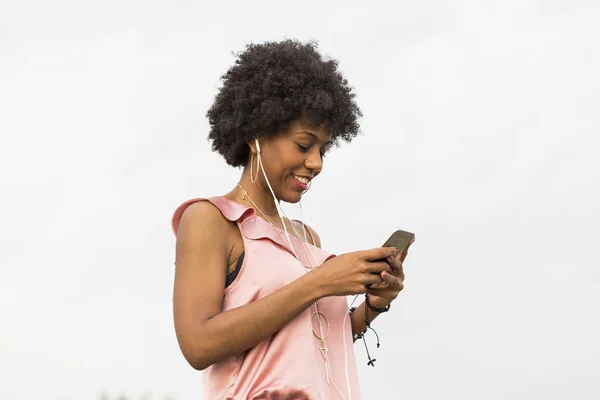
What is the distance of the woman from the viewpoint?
12.0 ft

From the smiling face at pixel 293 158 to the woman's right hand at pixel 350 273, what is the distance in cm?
51

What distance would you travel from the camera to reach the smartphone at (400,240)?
13.0 feet

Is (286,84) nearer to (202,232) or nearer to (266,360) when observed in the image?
(202,232)

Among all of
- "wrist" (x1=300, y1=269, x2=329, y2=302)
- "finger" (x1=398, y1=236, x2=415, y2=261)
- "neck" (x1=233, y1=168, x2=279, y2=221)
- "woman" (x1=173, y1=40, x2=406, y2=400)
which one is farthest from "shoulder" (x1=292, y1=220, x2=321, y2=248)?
"wrist" (x1=300, y1=269, x2=329, y2=302)

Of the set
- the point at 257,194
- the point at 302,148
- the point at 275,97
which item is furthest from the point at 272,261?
the point at 275,97

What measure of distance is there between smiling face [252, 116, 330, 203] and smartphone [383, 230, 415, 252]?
42 centimetres

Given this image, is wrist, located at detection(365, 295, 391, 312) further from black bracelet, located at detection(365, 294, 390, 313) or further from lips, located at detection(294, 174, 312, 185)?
lips, located at detection(294, 174, 312, 185)


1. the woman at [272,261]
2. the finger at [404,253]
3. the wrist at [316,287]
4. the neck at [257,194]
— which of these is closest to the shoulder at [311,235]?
the woman at [272,261]

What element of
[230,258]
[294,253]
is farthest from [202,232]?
[294,253]

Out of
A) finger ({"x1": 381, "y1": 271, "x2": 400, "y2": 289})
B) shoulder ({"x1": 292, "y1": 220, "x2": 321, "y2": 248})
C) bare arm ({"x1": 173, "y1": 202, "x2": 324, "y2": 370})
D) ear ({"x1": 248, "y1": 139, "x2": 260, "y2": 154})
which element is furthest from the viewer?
shoulder ({"x1": 292, "y1": 220, "x2": 321, "y2": 248})

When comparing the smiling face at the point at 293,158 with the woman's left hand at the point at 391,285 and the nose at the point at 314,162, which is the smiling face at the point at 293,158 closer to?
the nose at the point at 314,162

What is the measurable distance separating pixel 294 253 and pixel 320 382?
1.87ft

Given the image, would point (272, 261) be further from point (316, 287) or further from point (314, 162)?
point (314, 162)

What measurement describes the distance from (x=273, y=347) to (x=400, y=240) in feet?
2.25
